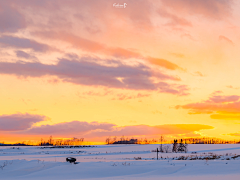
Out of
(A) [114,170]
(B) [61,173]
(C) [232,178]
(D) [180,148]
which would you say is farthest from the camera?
(D) [180,148]

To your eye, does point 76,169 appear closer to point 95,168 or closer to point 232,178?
point 95,168

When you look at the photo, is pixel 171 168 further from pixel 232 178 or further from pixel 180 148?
pixel 180 148

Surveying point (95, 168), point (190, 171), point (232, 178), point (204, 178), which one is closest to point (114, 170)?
point (95, 168)

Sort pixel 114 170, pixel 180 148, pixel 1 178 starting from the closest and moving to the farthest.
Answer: pixel 1 178, pixel 114 170, pixel 180 148

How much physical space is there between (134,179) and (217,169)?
10.7 m

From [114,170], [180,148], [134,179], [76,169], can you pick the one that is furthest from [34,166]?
[180,148]

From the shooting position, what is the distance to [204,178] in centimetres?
2025

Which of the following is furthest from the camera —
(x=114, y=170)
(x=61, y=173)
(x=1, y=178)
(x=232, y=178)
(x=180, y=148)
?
(x=180, y=148)

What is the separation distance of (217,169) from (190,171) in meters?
3.36

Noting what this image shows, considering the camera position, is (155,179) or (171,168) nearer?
(155,179)

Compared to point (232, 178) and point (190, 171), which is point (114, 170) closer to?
point (190, 171)

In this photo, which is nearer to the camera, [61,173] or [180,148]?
[61,173]

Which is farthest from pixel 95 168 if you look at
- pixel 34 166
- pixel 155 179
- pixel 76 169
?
pixel 155 179

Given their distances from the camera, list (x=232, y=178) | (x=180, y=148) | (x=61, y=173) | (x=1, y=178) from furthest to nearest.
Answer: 1. (x=180, y=148)
2. (x=61, y=173)
3. (x=1, y=178)
4. (x=232, y=178)
